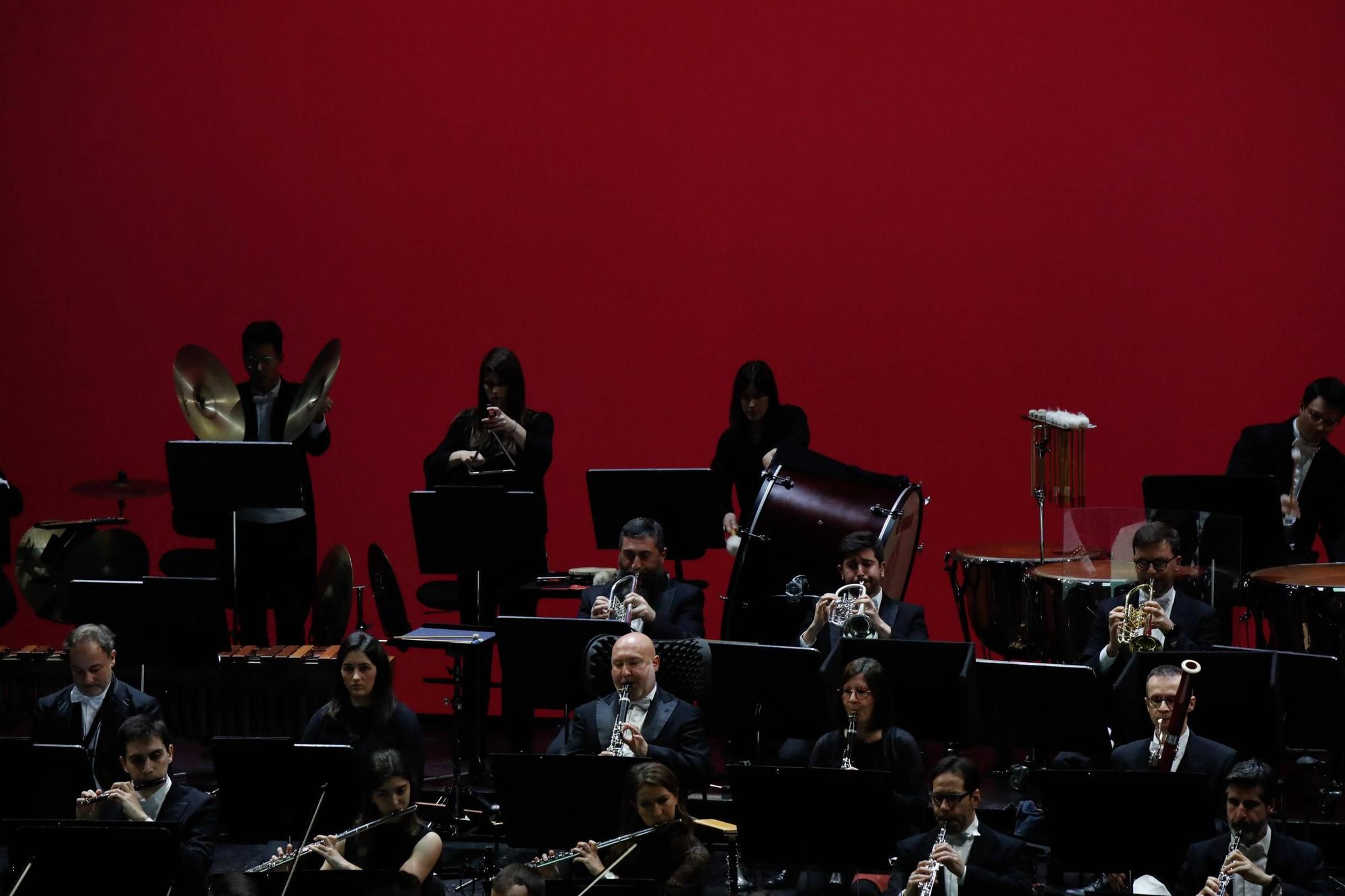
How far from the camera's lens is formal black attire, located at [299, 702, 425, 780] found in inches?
233

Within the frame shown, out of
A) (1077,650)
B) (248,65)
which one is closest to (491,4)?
(248,65)

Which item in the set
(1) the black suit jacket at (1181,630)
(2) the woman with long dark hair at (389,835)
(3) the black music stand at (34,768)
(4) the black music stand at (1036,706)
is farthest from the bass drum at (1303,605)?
(3) the black music stand at (34,768)

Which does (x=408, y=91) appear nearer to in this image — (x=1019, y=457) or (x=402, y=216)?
(x=402, y=216)

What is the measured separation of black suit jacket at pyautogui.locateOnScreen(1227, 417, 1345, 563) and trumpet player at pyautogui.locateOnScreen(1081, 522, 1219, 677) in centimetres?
97

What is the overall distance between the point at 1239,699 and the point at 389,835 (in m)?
2.49

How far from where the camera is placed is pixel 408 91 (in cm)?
834

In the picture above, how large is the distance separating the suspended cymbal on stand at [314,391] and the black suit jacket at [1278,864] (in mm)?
3548

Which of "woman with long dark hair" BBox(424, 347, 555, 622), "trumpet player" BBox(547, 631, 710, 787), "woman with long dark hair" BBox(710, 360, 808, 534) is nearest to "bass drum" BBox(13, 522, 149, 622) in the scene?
"woman with long dark hair" BBox(424, 347, 555, 622)

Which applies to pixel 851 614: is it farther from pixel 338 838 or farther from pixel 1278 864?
pixel 338 838

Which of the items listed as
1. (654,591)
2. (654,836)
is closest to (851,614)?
(654,591)

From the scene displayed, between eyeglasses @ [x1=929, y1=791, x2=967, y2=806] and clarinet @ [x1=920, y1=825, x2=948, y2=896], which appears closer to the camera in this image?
clarinet @ [x1=920, y1=825, x2=948, y2=896]

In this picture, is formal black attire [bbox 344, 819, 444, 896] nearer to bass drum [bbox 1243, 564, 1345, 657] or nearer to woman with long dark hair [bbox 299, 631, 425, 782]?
woman with long dark hair [bbox 299, 631, 425, 782]

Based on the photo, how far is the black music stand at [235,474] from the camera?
6738 millimetres

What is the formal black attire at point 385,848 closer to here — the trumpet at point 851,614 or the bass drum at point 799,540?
the trumpet at point 851,614
